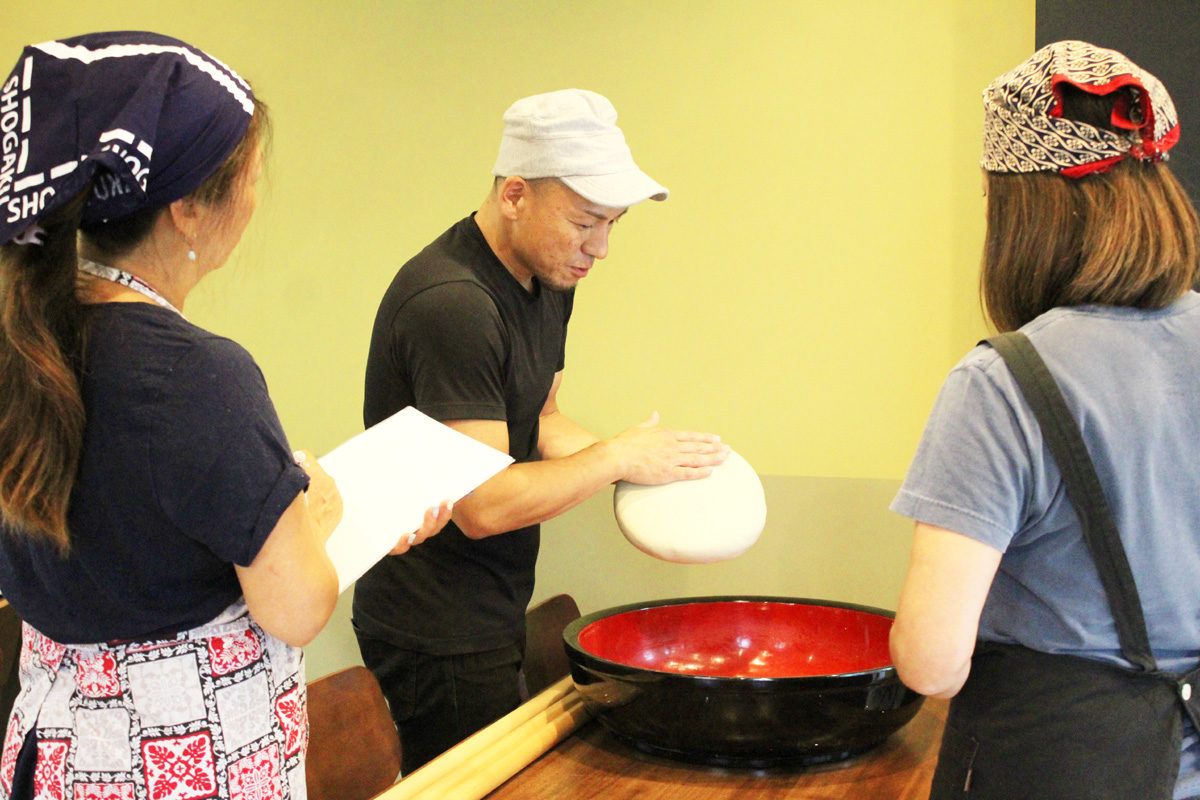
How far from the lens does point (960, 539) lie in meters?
0.87

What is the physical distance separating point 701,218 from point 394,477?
4.33 ft

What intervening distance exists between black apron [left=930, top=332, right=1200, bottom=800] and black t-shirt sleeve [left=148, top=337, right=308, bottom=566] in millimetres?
599

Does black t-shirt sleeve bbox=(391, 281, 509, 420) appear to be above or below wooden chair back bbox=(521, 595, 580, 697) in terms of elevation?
above

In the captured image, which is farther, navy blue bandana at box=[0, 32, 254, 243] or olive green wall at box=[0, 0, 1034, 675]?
olive green wall at box=[0, 0, 1034, 675]

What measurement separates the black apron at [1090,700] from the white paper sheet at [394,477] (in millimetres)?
536

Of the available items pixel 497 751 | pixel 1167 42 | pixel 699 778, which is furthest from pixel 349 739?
pixel 1167 42

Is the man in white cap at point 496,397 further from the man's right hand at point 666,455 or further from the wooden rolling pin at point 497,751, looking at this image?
the wooden rolling pin at point 497,751

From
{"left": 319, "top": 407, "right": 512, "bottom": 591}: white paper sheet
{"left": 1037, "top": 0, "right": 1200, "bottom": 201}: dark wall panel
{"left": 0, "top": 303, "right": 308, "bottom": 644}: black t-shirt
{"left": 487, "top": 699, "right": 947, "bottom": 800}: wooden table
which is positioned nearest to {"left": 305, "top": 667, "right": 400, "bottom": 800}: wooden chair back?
{"left": 487, "top": 699, "right": 947, "bottom": 800}: wooden table

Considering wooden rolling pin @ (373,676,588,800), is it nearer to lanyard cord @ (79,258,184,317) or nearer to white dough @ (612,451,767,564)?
white dough @ (612,451,767,564)

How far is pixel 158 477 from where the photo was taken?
2.78ft

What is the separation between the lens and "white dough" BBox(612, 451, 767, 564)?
4.93 feet

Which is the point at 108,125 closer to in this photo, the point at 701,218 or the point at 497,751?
the point at 497,751

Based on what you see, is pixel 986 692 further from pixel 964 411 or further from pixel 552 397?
pixel 552 397

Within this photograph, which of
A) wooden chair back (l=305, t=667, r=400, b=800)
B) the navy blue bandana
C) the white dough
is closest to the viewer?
the navy blue bandana
